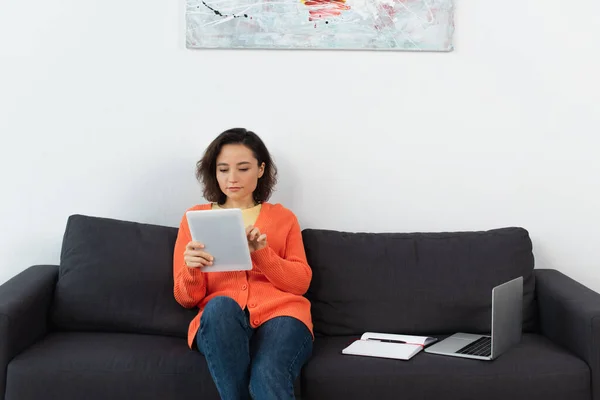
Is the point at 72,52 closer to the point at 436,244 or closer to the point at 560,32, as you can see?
the point at 436,244

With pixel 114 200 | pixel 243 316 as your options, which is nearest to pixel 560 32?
pixel 243 316

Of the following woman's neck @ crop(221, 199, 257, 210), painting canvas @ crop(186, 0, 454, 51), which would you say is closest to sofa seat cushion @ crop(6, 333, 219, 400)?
woman's neck @ crop(221, 199, 257, 210)

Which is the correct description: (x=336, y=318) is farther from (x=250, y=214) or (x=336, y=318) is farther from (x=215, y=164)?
Answer: (x=215, y=164)

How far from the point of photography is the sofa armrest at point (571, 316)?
7.18 ft

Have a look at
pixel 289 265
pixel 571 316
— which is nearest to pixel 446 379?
pixel 571 316

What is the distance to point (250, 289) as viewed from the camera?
2.36m

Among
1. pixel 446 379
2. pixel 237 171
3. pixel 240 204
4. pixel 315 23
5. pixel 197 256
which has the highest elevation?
pixel 315 23

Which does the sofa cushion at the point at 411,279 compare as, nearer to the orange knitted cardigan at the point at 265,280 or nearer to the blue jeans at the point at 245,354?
the orange knitted cardigan at the point at 265,280

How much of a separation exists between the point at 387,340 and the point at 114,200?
1.23 m

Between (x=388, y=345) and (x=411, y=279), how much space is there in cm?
32

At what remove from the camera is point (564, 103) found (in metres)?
2.88

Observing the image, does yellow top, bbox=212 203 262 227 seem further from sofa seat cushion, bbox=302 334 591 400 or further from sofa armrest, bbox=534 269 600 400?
sofa armrest, bbox=534 269 600 400

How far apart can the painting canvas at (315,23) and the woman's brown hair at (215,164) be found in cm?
44

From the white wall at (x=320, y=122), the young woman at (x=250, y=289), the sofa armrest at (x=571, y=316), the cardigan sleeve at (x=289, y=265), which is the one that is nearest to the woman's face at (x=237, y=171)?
the young woman at (x=250, y=289)
